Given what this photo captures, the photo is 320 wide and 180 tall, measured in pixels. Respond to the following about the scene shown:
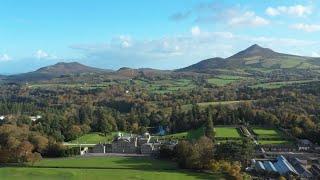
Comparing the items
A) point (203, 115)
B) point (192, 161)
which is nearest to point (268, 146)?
point (192, 161)

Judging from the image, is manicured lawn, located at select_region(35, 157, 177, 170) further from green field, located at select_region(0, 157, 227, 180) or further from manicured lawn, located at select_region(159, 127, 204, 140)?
manicured lawn, located at select_region(159, 127, 204, 140)

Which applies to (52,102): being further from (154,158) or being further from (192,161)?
(192,161)

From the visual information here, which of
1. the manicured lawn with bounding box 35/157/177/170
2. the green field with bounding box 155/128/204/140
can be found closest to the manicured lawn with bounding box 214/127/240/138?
the green field with bounding box 155/128/204/140

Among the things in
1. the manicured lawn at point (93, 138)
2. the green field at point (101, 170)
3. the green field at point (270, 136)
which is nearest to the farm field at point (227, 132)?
the green field at point (270, 136)

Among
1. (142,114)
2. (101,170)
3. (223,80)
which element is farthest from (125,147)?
(223,80)

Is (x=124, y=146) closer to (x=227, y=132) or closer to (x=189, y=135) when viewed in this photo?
(x=189, y=135)

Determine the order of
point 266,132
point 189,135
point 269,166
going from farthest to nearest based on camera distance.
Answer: point 189,135 → point 266,132 → point 269,166
